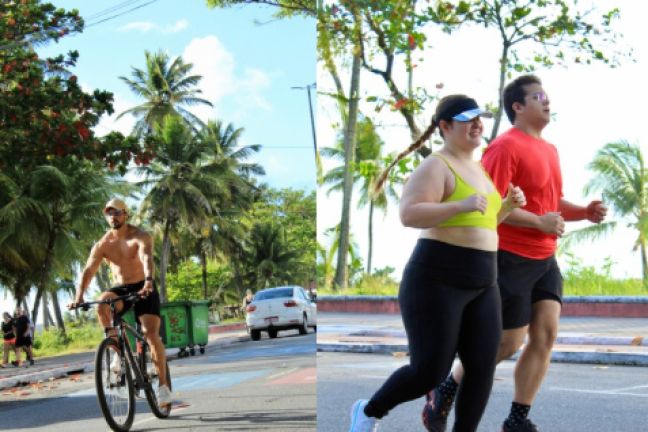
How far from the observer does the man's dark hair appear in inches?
87.8

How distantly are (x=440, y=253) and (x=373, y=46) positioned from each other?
5.38ft

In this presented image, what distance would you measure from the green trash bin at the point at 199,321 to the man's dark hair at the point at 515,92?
755 millimetres

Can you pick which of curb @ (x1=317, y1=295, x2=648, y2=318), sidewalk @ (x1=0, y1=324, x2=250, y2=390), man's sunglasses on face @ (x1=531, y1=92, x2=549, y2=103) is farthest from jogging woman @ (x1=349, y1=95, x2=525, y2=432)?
curb @ (x1=317, y1=295, x2=648, y2=318)

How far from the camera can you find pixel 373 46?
334 cm

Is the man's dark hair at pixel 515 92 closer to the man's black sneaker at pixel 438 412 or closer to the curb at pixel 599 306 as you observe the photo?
the man's black sneaker at pixel 438 412

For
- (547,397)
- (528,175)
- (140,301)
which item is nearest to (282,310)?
(528,175)

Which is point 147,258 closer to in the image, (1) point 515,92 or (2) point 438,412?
(2) point 438,412

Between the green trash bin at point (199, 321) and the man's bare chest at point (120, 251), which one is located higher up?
the man's bare chest at point (120, 251)

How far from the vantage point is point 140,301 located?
2.45 m

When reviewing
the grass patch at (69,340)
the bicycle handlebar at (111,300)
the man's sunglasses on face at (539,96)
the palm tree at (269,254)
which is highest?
the man's sunglasses on face at (539,96)

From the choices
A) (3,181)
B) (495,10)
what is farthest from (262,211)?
(495,10)

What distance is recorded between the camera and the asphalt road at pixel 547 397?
325cm

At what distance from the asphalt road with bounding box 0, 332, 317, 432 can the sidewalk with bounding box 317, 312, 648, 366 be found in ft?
9.68

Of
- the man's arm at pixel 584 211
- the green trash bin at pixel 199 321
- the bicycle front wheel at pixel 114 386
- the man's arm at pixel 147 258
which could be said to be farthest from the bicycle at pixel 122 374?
the man's arm at pixel 584 211
